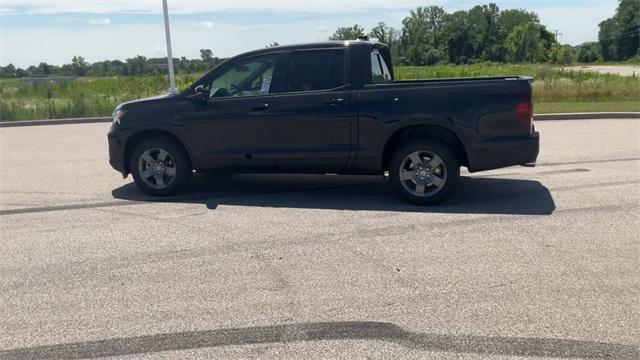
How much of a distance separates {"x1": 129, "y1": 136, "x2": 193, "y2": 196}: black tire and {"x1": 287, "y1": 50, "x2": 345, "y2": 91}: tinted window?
169cm

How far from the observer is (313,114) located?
25.3 feet

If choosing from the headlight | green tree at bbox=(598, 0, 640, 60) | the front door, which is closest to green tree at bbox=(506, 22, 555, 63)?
green tree at bbox=(598, 0, 640, 60)

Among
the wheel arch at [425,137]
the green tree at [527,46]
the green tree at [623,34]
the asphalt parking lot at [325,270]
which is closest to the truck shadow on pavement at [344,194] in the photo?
the asphalt parking lot at [325,270]

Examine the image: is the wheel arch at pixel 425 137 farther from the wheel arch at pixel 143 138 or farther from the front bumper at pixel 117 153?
the front bumper at pixel 117 153

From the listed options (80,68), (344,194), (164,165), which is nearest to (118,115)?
(164,165)

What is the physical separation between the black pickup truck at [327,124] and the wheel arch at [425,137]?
0.04 feet

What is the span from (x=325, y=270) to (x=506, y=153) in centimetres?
309

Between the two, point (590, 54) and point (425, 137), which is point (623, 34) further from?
point (425, 137)

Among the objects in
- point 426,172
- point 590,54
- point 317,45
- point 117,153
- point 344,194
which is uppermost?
point 590,54

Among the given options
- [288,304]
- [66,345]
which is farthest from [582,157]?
[66,345]

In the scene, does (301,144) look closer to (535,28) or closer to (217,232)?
(217,232)

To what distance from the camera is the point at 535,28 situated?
4643 inches

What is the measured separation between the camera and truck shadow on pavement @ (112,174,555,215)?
7.45m

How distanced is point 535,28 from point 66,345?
408ft
